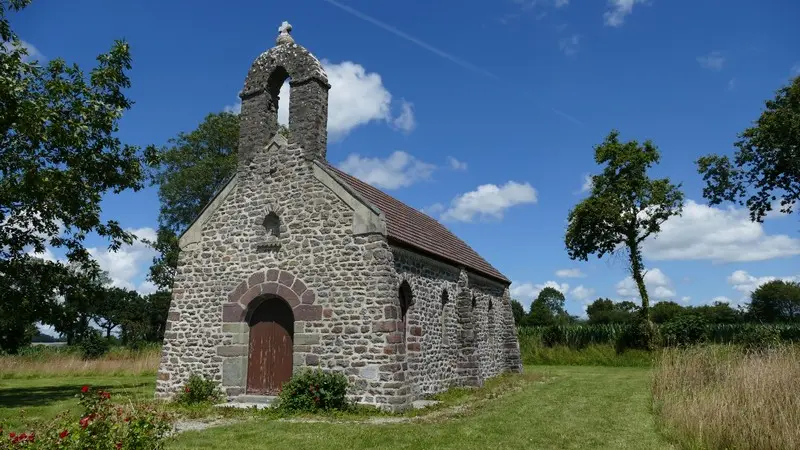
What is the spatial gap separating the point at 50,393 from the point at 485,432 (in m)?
14.2

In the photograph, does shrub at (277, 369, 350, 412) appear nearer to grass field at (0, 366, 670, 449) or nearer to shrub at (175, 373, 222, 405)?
grass field at (0, 366, 670, 449)

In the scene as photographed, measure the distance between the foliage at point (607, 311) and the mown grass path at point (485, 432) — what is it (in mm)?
75707

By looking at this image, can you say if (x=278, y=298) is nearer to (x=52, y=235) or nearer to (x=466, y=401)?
(x=466, y=401)

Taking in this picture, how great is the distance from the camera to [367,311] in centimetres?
1270

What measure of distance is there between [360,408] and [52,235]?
479 inches

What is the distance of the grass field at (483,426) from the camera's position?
8.97m

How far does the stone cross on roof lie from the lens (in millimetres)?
15180

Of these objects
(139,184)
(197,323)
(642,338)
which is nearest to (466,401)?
(197,323)

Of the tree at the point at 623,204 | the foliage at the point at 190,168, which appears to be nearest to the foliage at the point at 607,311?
the tree at the point at 623,204

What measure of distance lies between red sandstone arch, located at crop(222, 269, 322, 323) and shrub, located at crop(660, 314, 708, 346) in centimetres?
2100

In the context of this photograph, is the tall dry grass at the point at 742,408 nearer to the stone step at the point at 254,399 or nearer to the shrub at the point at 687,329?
the stone step at the point at 254,399

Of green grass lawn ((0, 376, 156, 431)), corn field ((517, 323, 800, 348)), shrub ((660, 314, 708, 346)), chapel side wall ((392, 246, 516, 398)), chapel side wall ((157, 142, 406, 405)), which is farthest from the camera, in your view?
corn field ((517, 323, 800, 348))

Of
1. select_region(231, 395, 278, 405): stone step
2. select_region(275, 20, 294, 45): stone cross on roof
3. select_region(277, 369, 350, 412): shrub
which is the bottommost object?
select_region(231, 395, 278, 405): stone step

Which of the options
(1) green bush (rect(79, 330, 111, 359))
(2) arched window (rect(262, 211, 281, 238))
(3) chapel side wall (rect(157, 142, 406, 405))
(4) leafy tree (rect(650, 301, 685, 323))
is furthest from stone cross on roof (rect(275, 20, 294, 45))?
(4) leafy tree (rect(650, 301, 685, 323))
